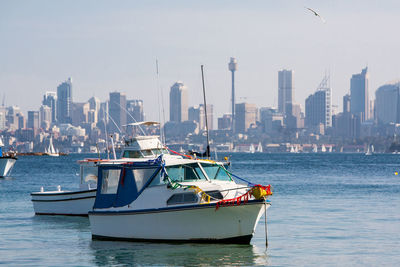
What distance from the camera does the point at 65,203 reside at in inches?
1738

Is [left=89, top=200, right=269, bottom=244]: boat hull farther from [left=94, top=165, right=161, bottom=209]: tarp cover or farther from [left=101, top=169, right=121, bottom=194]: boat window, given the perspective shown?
[left=101, top=169, right=121, bottom=194]: boat window

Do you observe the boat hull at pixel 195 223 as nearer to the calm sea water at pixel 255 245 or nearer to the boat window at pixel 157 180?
the calm sea water at pixel 255 245

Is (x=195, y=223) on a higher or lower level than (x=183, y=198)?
lower

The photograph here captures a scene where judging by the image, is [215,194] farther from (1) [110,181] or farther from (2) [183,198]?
(1) [110,181]

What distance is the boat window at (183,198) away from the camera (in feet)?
99.7

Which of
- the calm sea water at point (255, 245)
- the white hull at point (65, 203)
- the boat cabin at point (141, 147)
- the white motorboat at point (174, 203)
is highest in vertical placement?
the boat cabin at point (141, 147)

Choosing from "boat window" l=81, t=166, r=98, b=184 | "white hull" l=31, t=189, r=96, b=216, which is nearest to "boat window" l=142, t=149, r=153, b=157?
"boat window" l=81, t=166, r=98, b=184

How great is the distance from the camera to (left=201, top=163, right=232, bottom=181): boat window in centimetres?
3278

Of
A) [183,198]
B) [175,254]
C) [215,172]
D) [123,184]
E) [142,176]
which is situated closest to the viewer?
[175,254]

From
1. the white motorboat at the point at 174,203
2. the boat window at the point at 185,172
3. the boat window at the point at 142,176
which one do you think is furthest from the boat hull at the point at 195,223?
the boat window at the point at 185,172

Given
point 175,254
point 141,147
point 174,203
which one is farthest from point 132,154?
point 175,254

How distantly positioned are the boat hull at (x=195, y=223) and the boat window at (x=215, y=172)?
2886 mm

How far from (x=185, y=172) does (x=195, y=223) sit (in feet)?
8.67

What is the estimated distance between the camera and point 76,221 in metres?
42.3
